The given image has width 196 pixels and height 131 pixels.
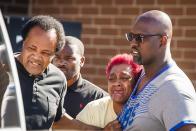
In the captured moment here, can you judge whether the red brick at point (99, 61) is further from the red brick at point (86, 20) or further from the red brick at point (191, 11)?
the red brick at point (191, 11)

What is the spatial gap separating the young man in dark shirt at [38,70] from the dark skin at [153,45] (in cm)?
78

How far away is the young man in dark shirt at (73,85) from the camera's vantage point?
528 centimetres

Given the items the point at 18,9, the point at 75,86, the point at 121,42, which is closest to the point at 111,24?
the point at 121,42

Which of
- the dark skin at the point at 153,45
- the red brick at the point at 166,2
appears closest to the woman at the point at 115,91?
the dark skin at the point at 153,45

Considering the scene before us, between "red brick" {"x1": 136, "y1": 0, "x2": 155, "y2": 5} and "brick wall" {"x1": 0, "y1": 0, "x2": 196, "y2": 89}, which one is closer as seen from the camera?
"brick wall" {"x1": 0, "y1": 0, "x2": 196, "y2": 89}

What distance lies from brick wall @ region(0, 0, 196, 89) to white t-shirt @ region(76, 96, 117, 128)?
210 cm

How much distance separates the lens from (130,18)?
6930 millimetres

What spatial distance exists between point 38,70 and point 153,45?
973 mm

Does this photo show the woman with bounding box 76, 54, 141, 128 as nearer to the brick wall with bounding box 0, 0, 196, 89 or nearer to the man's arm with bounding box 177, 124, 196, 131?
the man's arm with bounding box 177, 124, 196, 131

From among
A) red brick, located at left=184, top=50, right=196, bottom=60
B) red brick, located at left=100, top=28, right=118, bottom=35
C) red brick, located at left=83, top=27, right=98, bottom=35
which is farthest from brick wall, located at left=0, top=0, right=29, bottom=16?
red brick, located at left=184, top=50, right=196, bottom=60

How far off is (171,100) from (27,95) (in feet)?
4.12

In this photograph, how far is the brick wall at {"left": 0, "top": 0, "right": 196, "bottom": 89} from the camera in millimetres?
6652

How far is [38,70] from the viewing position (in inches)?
167

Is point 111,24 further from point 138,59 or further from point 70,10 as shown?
point 138,59
